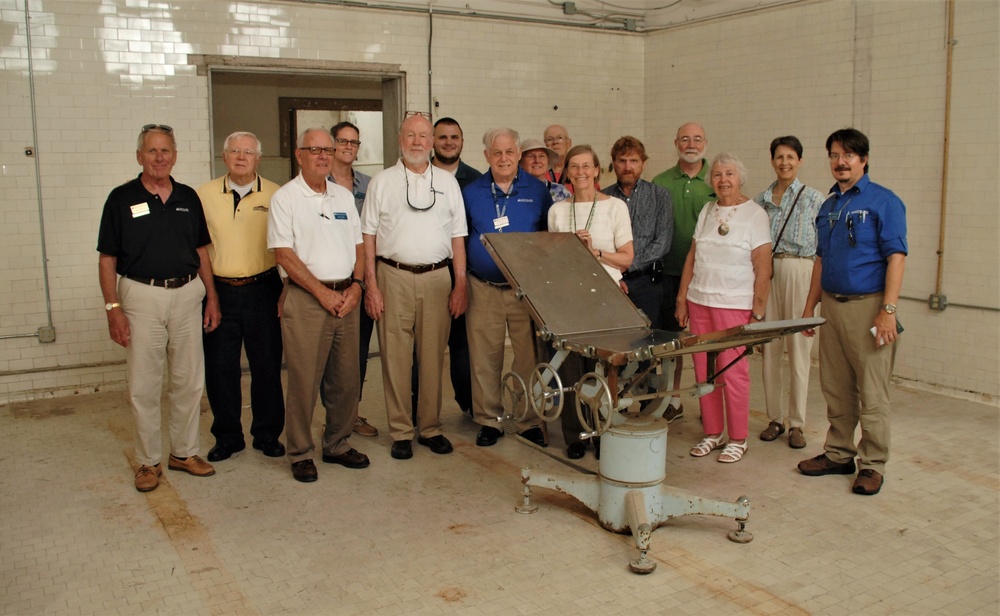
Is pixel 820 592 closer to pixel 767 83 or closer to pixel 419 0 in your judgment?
pixel 767 83

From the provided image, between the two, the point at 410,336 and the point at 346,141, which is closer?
the point at 410,336

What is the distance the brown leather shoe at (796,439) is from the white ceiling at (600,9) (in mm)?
3567

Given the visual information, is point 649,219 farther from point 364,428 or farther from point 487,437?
point 364,428

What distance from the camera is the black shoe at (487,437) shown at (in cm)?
481

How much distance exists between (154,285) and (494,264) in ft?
5.47

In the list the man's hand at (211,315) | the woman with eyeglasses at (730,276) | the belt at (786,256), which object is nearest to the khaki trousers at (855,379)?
the woman with eyeglasses at (730,276)

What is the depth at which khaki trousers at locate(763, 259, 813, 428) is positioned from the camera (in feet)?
15.4

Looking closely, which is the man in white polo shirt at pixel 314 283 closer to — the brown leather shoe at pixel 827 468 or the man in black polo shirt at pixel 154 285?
the man in black polo shirt at pixel 154 285

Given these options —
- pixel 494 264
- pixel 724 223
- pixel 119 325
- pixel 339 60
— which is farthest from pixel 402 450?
pixel 339 60

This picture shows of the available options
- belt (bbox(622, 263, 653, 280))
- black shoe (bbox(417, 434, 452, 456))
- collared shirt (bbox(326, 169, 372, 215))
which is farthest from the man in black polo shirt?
belt (bbox(622, 263, 653, 280))

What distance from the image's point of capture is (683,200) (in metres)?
5.12

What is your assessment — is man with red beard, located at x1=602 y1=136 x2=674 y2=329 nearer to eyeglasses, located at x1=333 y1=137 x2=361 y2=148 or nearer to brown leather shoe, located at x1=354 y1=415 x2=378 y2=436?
eyeglasses, located at x1=333 y1=137 x2=361 y2=148

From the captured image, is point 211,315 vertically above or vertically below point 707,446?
above

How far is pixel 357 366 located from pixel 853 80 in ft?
13.7
